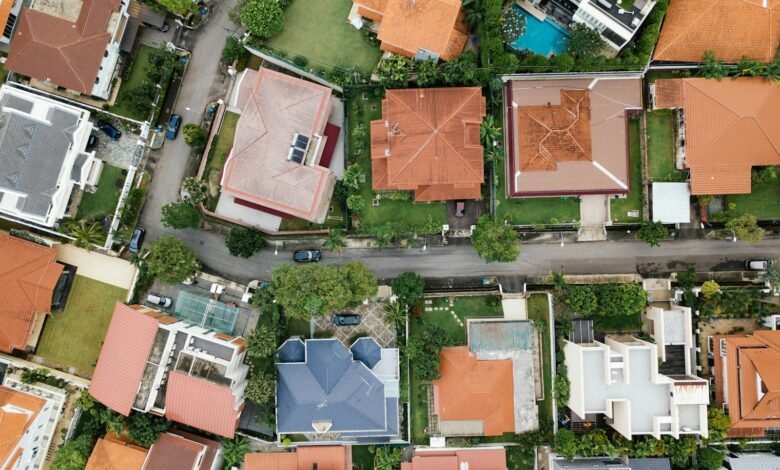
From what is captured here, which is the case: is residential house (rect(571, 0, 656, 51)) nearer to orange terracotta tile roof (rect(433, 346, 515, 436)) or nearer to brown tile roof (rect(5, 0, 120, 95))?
orange terracotta tile roof (rect(433, 346, 515, 436))

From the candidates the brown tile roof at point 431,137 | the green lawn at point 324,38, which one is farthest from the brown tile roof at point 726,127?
the green lawn at point 324,38

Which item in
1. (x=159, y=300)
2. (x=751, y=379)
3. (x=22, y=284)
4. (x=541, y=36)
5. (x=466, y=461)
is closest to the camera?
(x=751, y=379)

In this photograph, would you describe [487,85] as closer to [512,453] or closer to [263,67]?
[263,67]

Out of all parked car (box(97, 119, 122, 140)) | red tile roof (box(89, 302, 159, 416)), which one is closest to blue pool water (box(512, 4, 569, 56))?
parked car (box(97, 119, 122, 140))

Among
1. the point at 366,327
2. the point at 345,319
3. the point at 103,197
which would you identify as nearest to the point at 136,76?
the point at 103,197

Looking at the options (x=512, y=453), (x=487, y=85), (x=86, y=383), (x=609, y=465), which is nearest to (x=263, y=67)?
(x=487, y=85)

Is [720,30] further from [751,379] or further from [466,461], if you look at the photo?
[466,461]

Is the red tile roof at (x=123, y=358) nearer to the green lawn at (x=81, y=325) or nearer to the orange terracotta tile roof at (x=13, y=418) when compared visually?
the green lawn at (x=81, y=325)
